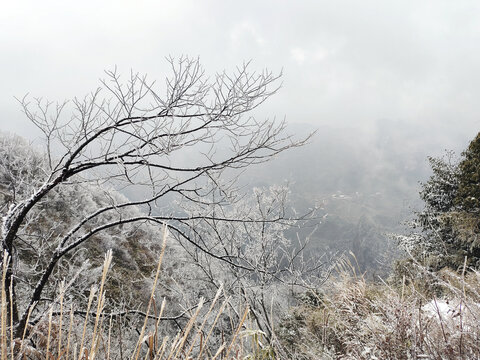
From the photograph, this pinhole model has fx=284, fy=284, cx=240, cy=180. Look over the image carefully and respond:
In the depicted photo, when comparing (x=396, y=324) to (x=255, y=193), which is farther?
(x=255, y=193)

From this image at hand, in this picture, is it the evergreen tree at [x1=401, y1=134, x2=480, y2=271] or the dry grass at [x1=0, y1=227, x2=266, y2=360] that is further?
the evergreen tree at [x1=401, y1=134, x2=480, y2=271]

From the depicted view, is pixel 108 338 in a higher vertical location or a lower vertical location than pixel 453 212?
lower

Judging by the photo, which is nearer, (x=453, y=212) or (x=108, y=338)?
(x=108, y=338)

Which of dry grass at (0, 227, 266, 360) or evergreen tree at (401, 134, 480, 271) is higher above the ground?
evergreen tree at (401, 134, 480, 271)

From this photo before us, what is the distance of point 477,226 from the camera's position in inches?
417

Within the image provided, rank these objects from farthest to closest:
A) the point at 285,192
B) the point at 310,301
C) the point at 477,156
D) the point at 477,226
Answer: the point at 477,156, the point at 477,226, the point at 310,301, the point at 285,192

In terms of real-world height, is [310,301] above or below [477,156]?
below

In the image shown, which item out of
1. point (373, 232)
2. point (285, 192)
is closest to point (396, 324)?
point (285, 192)

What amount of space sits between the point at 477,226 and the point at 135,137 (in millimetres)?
12638

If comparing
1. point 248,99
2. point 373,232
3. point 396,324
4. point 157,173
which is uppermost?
point 373,232

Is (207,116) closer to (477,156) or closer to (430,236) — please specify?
(477,156)

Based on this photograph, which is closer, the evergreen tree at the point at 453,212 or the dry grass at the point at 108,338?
the dry grass at the point at 108,338

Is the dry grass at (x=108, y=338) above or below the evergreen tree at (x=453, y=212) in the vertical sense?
below

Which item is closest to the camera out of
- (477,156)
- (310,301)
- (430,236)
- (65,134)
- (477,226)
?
(65,134)
